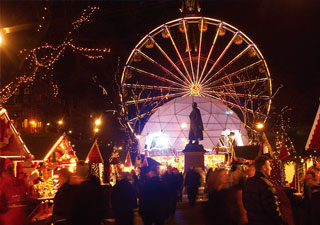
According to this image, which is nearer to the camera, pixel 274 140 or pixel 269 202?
pixel 269 202

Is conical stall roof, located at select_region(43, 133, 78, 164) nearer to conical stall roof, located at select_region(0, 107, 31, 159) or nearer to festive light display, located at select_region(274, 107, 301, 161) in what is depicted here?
conical stall roof, located at select_region(0, 107, 31, 159)

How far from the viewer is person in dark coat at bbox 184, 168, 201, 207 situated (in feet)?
50.1

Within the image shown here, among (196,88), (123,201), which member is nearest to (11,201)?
(123,201)

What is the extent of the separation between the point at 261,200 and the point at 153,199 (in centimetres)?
335

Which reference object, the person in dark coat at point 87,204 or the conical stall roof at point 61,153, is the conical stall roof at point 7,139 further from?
the conical stall roof at point 61,153

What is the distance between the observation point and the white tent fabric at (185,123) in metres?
46.5

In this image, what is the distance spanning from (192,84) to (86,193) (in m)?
25.7

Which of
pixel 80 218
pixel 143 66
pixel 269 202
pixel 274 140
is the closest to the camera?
pixel 269 202

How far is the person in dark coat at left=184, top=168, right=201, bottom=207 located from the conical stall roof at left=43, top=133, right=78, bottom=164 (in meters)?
6.30

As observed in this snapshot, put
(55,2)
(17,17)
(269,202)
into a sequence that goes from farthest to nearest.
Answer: (55,2), (17,17), (269,202)

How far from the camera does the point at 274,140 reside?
22188mm

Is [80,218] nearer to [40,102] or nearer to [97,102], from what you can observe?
[97,102]

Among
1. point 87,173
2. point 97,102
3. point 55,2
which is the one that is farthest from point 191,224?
point 97,102

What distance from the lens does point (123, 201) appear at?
28.7ft
